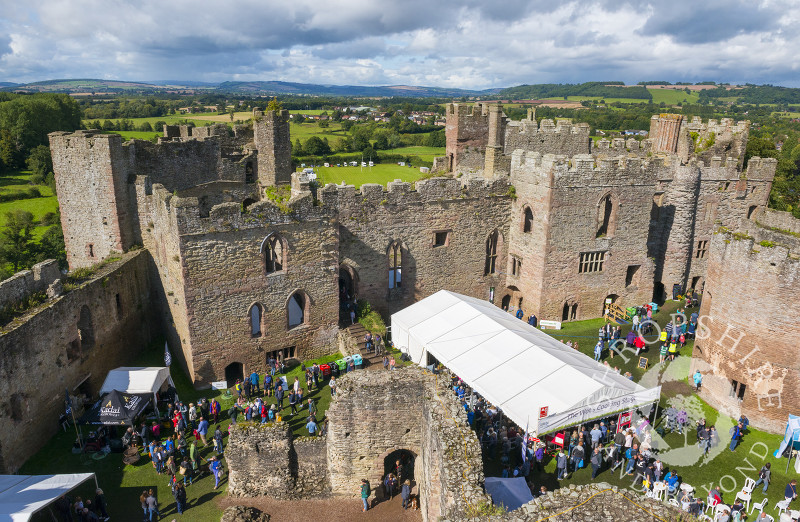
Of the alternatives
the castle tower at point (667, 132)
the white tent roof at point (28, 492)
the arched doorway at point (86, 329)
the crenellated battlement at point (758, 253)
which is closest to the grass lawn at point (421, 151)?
the castle tower at point (667, 132)

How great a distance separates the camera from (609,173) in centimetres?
2455

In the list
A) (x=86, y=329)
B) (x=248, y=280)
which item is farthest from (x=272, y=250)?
(x=86, y=329)

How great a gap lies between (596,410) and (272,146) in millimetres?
20514

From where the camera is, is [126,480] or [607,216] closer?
[126,480]

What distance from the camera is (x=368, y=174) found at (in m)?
70.2

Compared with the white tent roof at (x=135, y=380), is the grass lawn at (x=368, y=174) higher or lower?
higher

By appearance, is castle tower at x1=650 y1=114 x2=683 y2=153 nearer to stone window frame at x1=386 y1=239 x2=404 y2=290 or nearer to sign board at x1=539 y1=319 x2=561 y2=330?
sign board at x1=539 y1=319 x2=561 y2=330

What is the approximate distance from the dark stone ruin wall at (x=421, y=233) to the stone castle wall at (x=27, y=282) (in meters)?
A: 9.51

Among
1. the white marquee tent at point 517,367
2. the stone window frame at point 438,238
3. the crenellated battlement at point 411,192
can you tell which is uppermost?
the crenellated battlement at point 411,192

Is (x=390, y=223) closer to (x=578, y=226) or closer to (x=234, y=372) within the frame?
(x=578, y=226)

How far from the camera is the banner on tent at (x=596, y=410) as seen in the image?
15.4 m

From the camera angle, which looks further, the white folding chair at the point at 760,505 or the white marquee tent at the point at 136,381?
the white marquee tent at the point at 136,381

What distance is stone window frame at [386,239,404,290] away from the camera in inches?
947

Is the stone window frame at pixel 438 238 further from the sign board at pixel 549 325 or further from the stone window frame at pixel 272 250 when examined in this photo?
the stone window frame at pixel 272 250
